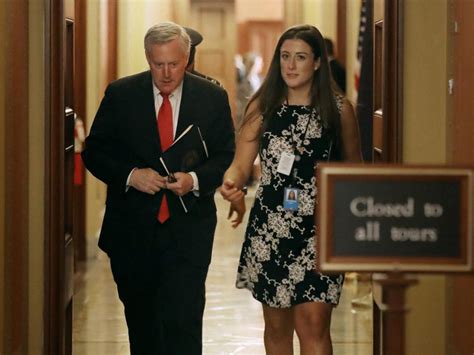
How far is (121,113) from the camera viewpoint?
561 centimetres

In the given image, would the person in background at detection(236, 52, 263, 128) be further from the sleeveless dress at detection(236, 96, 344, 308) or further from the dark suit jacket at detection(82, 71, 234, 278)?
the sleeveless dress at detection(236, 96, 344, 308)

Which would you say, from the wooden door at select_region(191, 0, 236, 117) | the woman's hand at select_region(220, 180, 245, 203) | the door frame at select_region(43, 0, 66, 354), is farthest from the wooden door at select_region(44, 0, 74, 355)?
the wooden door at select_region(191, 0, 236, 117)

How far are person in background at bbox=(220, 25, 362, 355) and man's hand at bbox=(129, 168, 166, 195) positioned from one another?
0.36m

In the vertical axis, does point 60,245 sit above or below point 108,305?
above

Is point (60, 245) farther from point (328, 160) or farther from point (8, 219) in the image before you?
point (328, 160)

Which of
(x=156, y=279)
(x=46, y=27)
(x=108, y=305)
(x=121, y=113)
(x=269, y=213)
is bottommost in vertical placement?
(x=108, y=305)

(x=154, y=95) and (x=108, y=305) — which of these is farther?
(x=108, y=305)

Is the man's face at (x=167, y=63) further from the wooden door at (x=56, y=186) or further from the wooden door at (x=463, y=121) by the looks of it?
the wooden door at (x=463, y=121)

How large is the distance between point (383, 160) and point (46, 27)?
1.69m

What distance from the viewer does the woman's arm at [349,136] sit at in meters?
5.22

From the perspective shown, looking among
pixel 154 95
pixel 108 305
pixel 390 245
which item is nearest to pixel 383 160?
pixel 154 95

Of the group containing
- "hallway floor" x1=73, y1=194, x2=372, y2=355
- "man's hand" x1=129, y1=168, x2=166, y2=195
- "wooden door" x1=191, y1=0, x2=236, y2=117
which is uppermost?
"wooden door" x1=191, y1=0, x2=236, y2=117

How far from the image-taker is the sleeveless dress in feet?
16.8

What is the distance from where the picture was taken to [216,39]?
2061 centimetres
